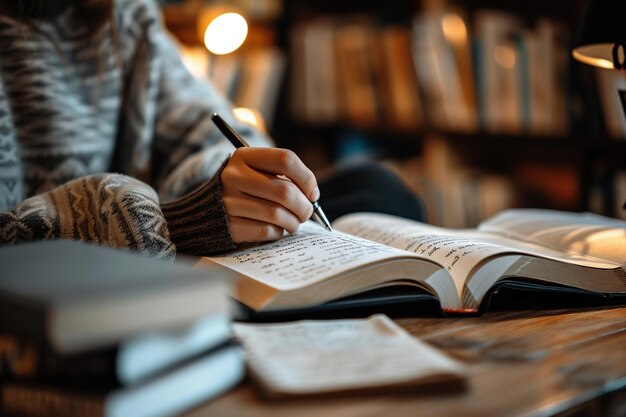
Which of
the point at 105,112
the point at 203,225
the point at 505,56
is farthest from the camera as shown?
the point at 505,56

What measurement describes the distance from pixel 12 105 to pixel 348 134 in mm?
1766

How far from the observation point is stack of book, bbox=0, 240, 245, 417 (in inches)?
15.4

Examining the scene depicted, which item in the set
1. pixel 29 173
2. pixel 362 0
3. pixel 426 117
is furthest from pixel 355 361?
pixel 362 0

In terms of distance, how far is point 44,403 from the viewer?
442mm

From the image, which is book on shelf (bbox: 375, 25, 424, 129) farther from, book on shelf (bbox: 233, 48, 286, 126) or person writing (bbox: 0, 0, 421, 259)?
person writing (bbox: 0, 0, 421, 259)

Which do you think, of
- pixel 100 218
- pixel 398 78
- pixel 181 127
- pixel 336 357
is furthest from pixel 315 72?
pixel 336 357

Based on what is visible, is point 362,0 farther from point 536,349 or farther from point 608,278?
point 536,349

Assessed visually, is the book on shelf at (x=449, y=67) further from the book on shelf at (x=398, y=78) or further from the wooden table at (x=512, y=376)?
the wooden table at (x=512, y=376)

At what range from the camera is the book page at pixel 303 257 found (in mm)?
637

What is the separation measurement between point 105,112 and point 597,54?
728 mm

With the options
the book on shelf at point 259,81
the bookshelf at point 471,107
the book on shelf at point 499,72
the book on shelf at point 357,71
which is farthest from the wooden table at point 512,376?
the book on shelf at point 259,81

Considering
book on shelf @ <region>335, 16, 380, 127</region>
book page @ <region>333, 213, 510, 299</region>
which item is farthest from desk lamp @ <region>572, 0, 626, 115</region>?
book on shelf @ <region>335, 16, 380, 127</region>

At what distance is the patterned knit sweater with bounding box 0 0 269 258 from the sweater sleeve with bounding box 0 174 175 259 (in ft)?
0.12

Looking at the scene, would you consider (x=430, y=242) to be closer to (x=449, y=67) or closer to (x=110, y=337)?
(x=110, y=337)
